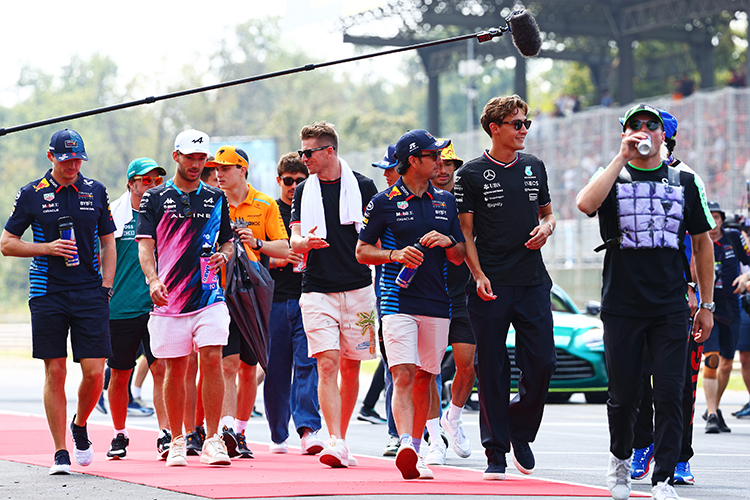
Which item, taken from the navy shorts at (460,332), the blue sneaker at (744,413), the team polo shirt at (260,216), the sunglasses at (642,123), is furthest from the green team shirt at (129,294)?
the blue sneaker at (744,413)

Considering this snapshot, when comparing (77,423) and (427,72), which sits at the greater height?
(427,72)

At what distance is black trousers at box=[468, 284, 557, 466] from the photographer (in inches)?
310

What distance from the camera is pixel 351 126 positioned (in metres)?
90.4

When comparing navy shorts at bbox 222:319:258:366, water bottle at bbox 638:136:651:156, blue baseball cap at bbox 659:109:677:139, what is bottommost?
navy shorts at bbox 222:319:258:366

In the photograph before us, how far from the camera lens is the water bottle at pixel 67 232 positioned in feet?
27.0

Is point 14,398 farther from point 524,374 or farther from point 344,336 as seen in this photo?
point 524,374

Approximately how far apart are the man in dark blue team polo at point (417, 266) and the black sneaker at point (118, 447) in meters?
2.38

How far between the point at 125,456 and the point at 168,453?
70cm

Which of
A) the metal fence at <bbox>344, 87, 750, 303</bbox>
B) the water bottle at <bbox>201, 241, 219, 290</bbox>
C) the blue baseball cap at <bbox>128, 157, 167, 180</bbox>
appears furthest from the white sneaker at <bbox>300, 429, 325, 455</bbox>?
the metal fence at <bbox>344, 87, 750, 303</bbox>

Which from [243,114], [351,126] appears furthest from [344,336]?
[243,114]

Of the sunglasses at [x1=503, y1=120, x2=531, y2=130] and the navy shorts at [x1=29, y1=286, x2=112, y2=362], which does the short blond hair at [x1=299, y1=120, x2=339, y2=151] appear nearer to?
the sunglasses at [x1=503, y1=120, x2=531, y2=130]

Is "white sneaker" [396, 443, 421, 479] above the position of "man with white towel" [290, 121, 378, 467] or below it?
below

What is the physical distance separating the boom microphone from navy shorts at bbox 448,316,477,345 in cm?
218

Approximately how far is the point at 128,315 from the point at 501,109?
3430 mm
